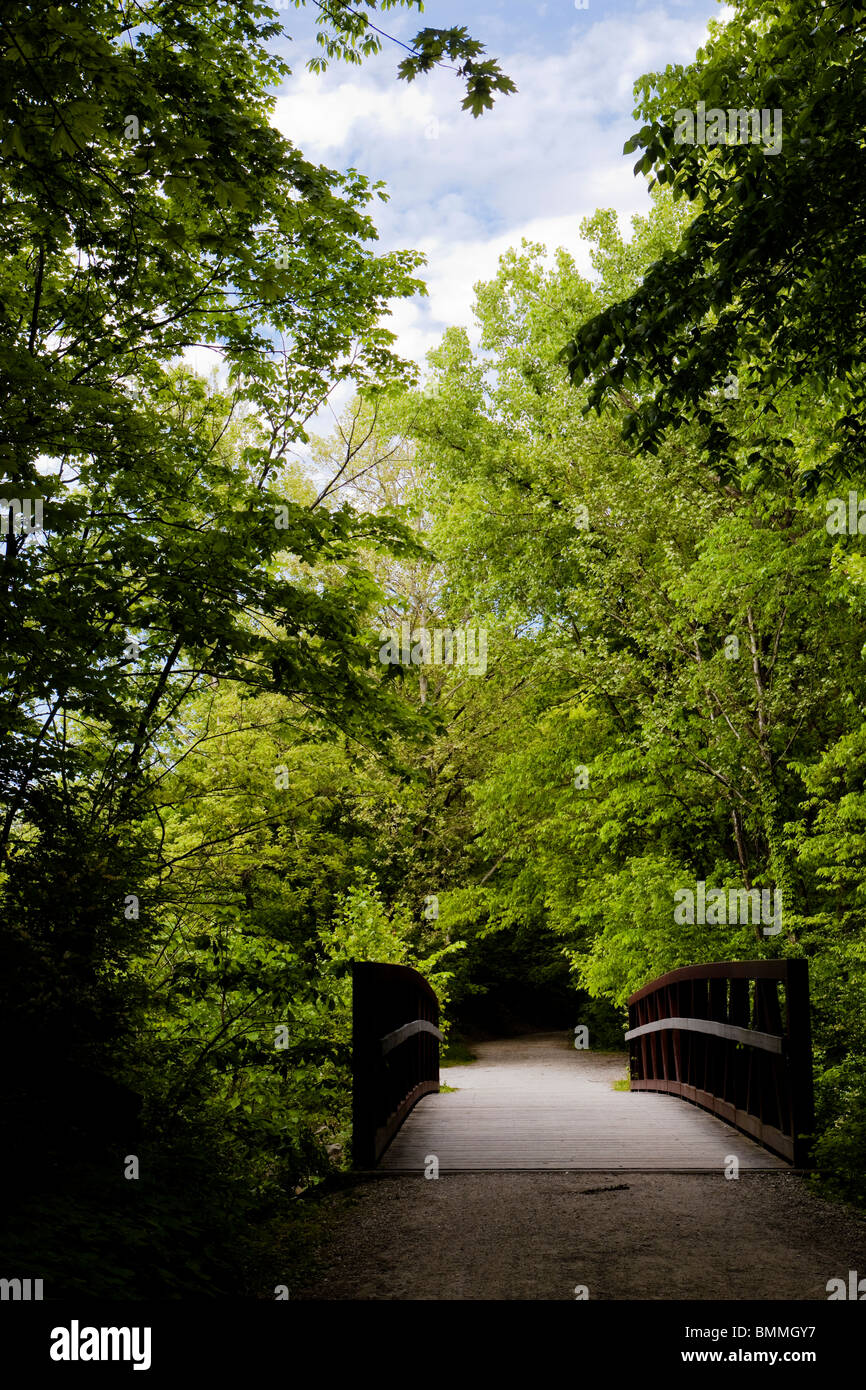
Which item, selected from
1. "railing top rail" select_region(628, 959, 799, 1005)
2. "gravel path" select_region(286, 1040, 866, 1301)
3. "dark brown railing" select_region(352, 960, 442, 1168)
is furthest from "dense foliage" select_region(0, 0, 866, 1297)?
"railing top rail" select_region(628, 959, 799, 1005)

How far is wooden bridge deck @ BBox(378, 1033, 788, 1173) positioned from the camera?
228 inches

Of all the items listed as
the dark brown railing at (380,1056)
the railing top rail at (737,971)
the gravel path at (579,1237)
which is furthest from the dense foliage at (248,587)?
the railing top rail at (737,971)

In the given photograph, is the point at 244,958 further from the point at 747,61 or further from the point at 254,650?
the point at 747,61

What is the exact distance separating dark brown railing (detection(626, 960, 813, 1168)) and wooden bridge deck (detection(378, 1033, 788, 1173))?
0.15 meters

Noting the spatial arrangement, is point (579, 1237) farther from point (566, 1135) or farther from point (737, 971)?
point (566, 1135)

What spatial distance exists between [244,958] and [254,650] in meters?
2.00

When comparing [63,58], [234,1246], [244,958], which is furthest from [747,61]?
[234,1246]

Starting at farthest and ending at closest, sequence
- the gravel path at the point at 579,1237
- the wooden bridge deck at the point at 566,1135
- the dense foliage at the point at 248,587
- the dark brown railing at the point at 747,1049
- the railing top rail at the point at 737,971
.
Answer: the wooden bridge deck at the point at 566,1135, the railing top rail at the point at 737,971, the dark brown railing at the point at 747,1049, the dense foliage at the point at 248,587, the gravel path at the point at 579,1237

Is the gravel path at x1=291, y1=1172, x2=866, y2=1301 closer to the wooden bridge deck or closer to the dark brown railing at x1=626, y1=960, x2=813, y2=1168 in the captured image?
the wooden bridge deck

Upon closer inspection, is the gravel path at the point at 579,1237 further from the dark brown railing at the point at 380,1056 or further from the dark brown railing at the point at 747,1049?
the dark brown railing at the point at 747,1049

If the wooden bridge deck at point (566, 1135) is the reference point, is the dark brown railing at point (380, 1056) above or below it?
above

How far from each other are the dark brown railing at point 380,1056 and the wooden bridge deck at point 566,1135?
0.17 m

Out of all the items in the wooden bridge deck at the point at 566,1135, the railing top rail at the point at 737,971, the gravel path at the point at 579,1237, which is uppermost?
the railing top rail at the point at 737,971

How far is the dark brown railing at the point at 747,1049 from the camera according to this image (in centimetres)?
545
